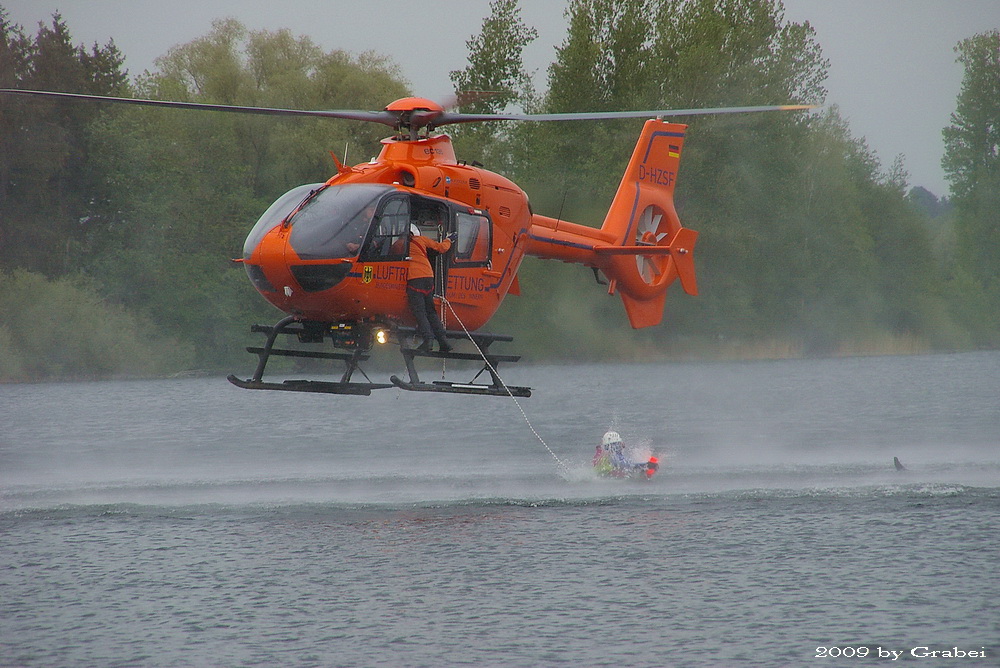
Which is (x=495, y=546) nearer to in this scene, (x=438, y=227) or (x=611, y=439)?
(x=611, y=439)

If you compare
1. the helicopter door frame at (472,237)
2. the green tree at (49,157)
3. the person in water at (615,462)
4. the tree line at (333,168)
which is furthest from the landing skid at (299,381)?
the green tree at (49,157)

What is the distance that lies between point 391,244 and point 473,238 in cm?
155

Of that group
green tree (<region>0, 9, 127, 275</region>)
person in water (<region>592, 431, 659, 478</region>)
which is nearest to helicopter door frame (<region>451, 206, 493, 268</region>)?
person in water (<region>592, 431, 659, 478</region>)

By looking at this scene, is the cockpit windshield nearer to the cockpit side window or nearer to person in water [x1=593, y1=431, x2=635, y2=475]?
the cockpit side window

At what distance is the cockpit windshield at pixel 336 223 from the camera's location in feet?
43.7

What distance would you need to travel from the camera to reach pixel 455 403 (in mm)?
34938

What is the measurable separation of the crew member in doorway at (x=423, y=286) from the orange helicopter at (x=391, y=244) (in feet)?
0.36

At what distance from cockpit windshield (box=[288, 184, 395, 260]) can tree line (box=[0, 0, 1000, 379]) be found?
28.8 meters

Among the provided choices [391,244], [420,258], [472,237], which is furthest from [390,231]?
[472,237]

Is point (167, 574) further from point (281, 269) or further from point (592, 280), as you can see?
point (592, 280)

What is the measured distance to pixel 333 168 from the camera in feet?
137

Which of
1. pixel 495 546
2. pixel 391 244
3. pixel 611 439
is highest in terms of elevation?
pixel 391 244

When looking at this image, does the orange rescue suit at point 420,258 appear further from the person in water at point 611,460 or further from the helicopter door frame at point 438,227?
the person in water at point 611,460

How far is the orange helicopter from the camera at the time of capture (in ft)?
44.1
